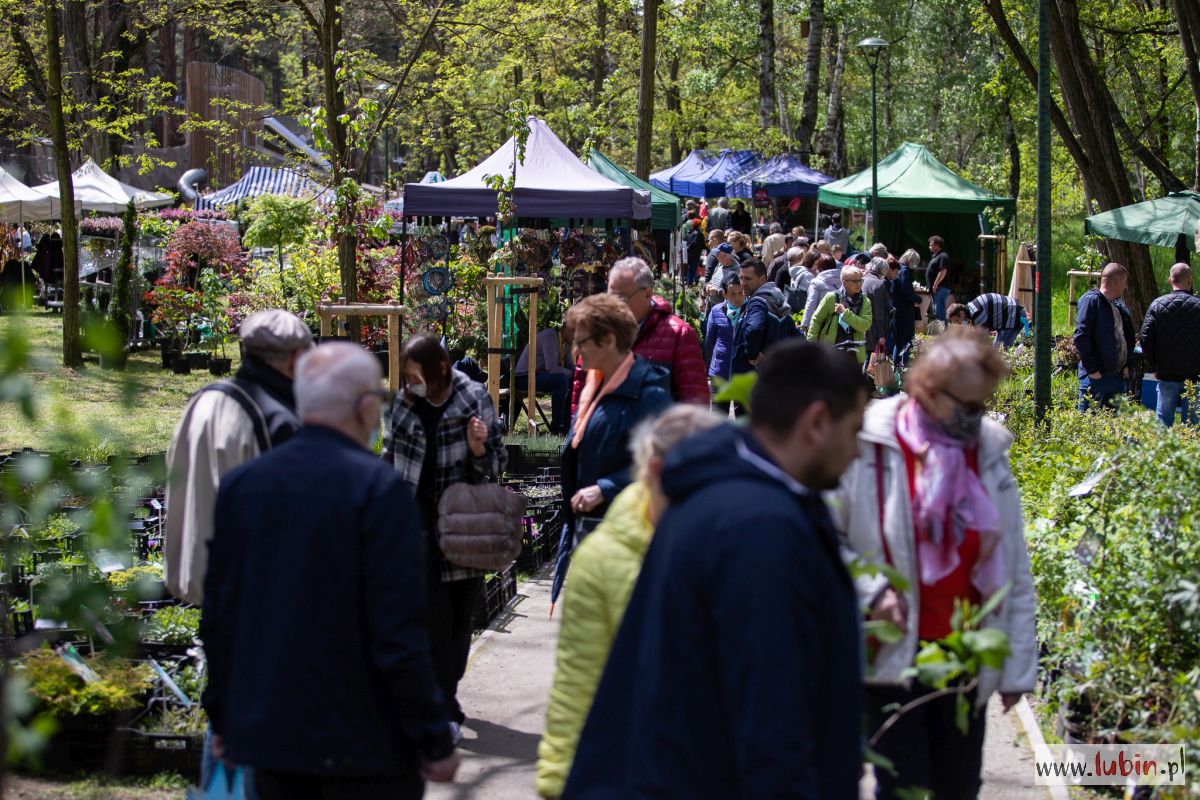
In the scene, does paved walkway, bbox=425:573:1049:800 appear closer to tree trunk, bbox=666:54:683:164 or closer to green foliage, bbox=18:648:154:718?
green foliage, bbox=18:648:154:718

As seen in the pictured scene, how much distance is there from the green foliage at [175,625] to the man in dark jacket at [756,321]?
4813mm

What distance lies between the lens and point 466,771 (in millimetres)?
5531

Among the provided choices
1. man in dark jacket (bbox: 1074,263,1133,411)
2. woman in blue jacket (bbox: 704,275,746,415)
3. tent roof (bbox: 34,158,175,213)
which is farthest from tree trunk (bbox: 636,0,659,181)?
tent roof (bbox: 34,158,175,213)

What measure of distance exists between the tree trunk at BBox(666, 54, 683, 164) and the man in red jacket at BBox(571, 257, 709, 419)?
29.7 metres

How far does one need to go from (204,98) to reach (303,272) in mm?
33845

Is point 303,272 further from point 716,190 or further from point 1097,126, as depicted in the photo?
point 716,190

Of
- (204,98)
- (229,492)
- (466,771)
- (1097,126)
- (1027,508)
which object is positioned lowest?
(466,771)

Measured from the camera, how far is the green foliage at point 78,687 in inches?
207

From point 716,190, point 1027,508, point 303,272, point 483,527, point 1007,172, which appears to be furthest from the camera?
point 1007,172

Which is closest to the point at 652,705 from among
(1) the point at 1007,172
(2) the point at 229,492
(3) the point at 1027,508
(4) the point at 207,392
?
(2) the point at 229,492

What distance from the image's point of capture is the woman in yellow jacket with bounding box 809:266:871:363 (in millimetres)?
12500

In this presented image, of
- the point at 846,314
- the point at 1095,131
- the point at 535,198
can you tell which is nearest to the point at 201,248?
the point at 535,198

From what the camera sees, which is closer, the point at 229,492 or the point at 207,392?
the point at 229,492

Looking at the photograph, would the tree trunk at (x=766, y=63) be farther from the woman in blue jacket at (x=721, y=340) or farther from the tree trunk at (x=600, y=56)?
the woman in blue jacket at (x=721, y=340)
